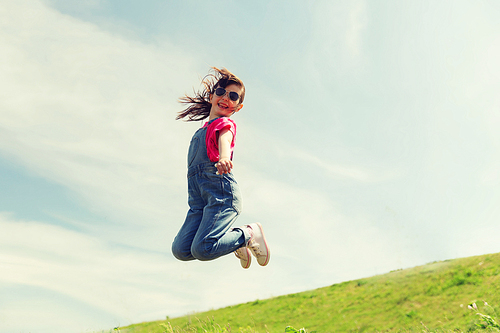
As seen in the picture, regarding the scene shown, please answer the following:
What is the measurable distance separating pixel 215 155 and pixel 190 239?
3.62 ft

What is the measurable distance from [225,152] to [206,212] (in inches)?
31.0

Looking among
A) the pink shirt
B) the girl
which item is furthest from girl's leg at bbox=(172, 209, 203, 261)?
the pink shirt

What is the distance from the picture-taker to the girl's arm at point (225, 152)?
3.76m

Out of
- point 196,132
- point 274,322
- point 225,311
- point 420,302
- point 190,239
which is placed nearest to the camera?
point 190,239

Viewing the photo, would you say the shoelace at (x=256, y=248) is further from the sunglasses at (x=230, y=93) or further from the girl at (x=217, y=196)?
the sunglasses at (x=230, y=93)

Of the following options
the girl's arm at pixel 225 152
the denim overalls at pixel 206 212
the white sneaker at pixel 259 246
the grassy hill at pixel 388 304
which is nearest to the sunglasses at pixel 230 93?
the denim overalls at pixel 206 212

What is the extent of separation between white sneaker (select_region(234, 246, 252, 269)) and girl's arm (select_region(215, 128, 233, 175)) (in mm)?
1319

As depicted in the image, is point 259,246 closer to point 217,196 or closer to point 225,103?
point 217,196

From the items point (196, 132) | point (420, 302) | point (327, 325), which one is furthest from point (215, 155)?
point (420, 302)

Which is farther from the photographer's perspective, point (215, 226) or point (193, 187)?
point (193, 187)

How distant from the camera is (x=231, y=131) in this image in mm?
4203

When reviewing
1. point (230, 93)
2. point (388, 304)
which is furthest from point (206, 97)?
point (388, 304)

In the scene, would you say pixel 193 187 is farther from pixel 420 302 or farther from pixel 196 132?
pixel 420 302

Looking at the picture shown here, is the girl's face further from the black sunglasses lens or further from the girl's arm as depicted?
the girl's arm
